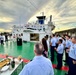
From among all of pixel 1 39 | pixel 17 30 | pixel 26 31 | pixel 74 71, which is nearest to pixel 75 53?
pixel 74 71

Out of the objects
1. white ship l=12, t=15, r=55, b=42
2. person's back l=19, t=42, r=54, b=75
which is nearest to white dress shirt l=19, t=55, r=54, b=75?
person's back l=19, t=42, r=54, b=75

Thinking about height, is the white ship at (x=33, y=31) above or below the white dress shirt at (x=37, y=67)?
above

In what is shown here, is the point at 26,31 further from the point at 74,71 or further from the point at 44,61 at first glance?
the point at 44,61

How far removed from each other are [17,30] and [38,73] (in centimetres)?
2014

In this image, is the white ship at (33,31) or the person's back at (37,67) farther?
the white ship at (33,31)

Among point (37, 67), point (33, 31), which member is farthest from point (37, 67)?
point (33, 31)

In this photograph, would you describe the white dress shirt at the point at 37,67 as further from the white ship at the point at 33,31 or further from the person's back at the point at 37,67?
the white ship at the point at 33,31

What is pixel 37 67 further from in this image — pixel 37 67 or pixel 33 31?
pixel 33 31

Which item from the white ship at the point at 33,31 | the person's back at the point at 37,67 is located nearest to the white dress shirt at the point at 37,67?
the person's back at the point at 37,67

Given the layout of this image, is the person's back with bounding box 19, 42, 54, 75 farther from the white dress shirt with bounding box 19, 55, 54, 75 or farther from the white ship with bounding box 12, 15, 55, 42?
the white ship with bounding box 12, 15, 55, 42

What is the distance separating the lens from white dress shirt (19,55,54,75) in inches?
68.6

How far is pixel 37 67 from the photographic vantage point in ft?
5.83

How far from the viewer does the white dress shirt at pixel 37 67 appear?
1.74 meters

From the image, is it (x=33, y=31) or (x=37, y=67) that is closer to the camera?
(x=37, y=67)
